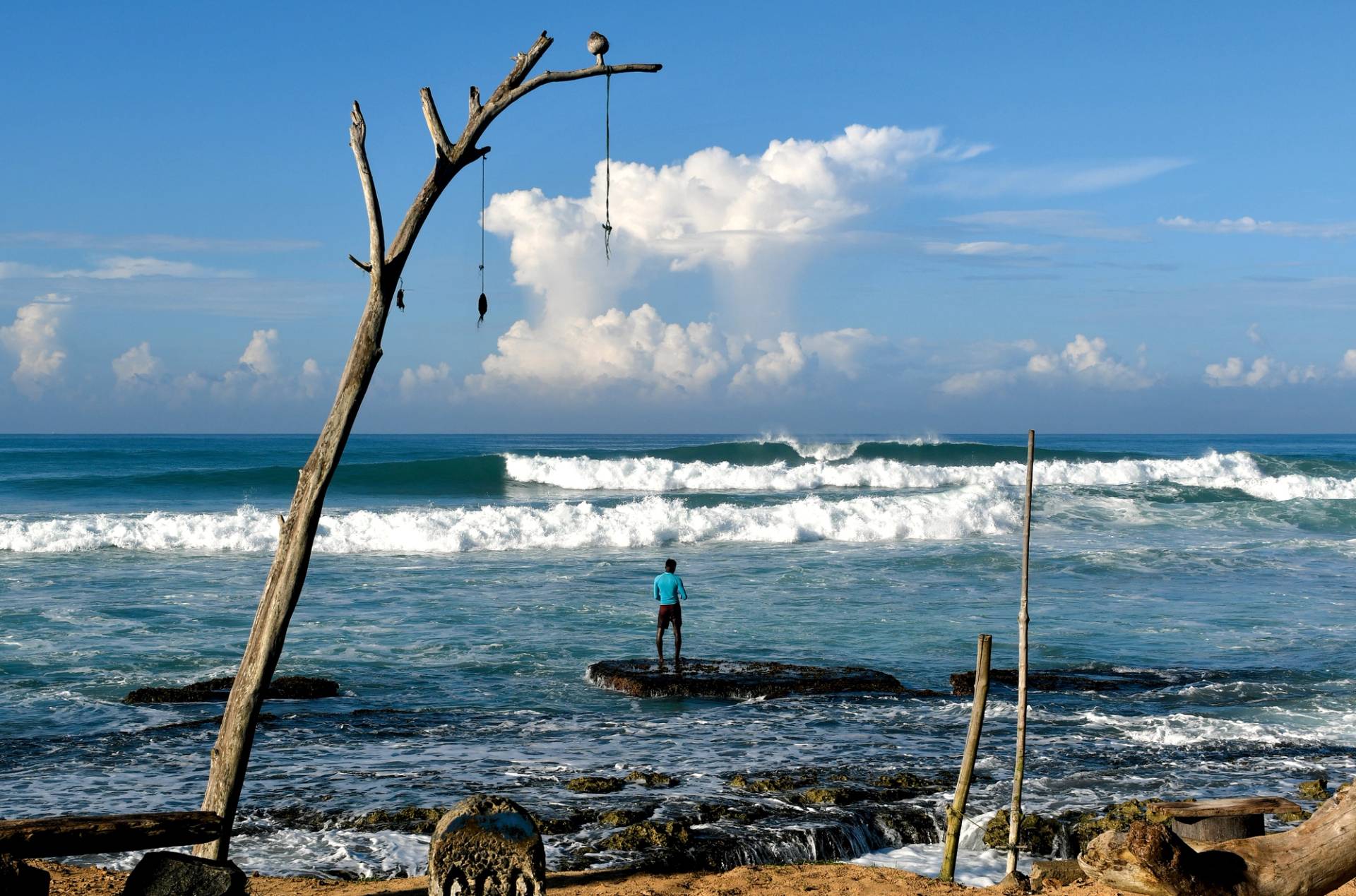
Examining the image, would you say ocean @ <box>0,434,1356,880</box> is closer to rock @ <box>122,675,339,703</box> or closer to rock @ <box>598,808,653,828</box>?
rock @ <box>598,808,653,828</box>

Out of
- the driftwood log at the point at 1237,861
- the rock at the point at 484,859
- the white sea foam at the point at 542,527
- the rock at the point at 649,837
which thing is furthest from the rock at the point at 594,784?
the white sea foam at the point at 542,527

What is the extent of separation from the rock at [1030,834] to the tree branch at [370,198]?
18.1 ft

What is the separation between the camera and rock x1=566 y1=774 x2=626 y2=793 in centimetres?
838

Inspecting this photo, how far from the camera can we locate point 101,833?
469cm

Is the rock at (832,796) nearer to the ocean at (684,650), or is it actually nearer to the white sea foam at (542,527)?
the ocean at (684,650)

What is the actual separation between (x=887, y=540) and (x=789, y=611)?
10.3m

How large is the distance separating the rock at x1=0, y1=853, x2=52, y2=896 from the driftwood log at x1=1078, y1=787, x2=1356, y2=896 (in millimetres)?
4248

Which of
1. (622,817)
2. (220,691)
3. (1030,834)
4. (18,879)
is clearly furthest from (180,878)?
(220,691)

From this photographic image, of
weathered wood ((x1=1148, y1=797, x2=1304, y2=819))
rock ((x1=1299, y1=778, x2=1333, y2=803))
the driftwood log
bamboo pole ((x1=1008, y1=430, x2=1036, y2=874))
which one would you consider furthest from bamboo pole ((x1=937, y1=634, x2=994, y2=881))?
rock ((x1=1299, y1=778, x2=1333, y2=803))

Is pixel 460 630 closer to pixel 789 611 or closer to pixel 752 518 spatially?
pixel 789 611

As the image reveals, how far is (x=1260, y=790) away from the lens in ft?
28.0

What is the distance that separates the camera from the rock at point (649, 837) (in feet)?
23.7

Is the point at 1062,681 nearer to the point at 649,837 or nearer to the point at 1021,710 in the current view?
the point at 1021,710

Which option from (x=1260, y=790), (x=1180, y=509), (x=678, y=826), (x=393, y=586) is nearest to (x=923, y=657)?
(x=1260, y=790)
